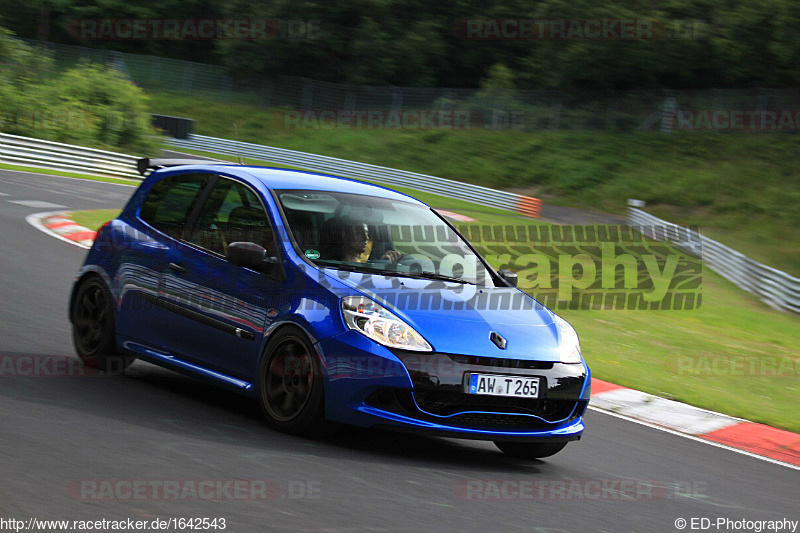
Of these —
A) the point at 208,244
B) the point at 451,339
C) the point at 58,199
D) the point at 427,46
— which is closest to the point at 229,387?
the point at 208,244

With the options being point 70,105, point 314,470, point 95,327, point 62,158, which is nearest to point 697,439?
point 314,470

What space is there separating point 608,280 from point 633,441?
1351cm

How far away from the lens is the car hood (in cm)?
577

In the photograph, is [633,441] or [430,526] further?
[633,441]

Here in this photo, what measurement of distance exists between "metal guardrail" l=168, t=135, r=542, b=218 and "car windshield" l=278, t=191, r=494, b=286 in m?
28.7

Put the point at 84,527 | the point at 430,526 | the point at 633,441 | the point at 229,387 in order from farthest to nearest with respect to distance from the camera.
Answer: the point at 633,441
the point at 229,387
the point at 430,526
the point at 84,527

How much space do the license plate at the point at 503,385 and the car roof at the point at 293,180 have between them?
1893mm

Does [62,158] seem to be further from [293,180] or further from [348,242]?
[348,242]

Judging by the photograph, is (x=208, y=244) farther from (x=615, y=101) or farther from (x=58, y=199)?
(x=615, y=101)

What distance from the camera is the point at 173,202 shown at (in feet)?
23.7

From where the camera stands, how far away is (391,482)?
5.21 metres

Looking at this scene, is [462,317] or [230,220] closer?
[462,317]

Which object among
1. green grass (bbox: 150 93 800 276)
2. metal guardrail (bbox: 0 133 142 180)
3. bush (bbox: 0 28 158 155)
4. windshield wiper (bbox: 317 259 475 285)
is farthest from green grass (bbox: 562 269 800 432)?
bush (bbox: 0 28 158 155)

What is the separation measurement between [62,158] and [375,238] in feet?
80.9
